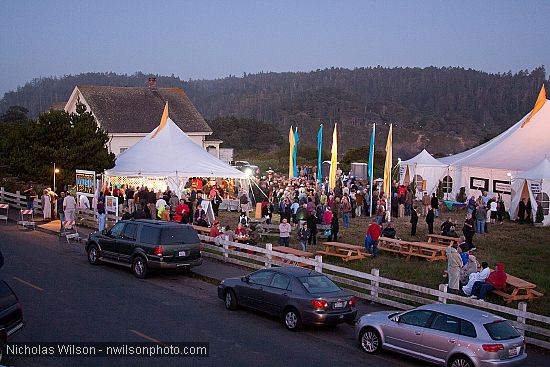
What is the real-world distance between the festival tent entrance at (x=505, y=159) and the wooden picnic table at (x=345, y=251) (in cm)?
1556

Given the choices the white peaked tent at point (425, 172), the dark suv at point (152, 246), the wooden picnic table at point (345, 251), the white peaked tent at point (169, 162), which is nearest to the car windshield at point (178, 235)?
the dark suv at point (152, 246)

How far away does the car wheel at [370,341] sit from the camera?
37.0 ft

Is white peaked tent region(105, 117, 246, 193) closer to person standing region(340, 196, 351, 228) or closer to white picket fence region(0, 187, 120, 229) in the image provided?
white picket fence region(0, 187, 120, 229)

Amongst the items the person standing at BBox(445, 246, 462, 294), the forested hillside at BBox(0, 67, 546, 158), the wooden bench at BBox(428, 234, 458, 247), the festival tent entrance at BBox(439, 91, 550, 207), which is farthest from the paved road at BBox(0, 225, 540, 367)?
the forested hillside at BBox(0, 67, 546, 158)

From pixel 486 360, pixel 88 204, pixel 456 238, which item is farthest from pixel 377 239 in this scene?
pixel 88 204

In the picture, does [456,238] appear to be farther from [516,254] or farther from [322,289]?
[322,289]

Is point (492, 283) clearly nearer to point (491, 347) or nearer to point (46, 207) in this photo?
point (491, 347)

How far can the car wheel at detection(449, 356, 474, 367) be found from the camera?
9891 millimetres

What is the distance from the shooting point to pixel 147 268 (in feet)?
55.2

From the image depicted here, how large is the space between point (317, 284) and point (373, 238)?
23.2ft

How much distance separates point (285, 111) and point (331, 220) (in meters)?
136

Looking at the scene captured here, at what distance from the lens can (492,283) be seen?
14547mm

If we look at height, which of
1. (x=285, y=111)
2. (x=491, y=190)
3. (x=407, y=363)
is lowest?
(x=407, y=363)

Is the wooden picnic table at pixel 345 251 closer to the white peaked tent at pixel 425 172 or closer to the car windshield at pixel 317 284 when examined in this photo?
the car windshield at pixel 317 284
